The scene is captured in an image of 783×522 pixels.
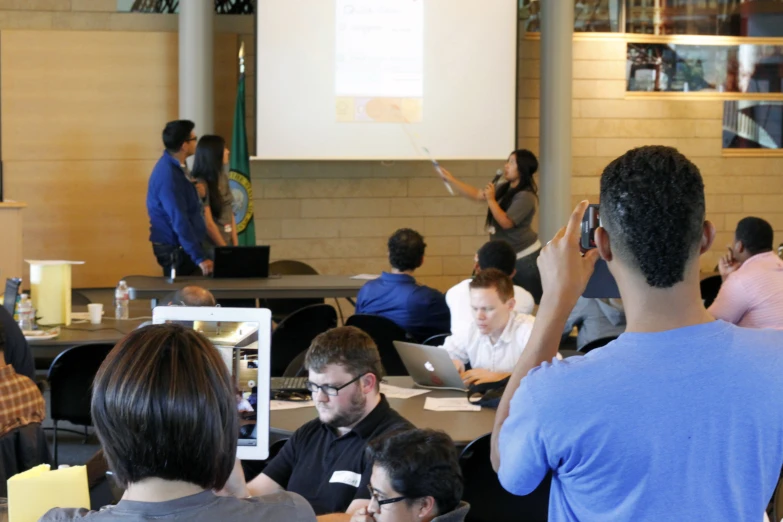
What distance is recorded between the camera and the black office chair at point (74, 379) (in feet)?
15.4

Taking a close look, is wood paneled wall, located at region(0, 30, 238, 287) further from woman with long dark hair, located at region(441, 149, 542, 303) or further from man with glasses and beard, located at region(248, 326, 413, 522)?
man with glasses and beard, located at region(248, 326, 413, 522)

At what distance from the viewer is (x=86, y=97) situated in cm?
886

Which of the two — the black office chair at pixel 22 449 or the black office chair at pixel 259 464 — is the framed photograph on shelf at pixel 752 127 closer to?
the black office chair at pixel 259 464

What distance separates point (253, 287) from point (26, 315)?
57.4 inches

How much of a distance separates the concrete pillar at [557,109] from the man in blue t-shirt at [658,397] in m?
7.30

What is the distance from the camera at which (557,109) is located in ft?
28.8

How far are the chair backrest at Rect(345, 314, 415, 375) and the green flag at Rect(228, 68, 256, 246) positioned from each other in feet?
11.0

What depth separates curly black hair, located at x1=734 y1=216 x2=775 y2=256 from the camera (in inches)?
206

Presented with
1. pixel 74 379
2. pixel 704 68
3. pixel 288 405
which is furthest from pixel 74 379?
pixel 704 68

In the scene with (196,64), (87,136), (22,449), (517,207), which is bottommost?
(22,449)

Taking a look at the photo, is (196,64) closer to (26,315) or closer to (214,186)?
(214,186)

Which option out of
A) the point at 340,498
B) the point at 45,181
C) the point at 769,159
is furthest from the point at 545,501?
the point at 769,159

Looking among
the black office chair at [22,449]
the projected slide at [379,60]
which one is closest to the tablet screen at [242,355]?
the black office chair at [22,449]

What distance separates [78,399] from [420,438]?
2.70 meters
